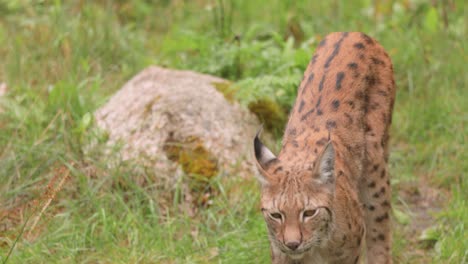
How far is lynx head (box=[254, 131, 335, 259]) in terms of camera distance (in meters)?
4.84

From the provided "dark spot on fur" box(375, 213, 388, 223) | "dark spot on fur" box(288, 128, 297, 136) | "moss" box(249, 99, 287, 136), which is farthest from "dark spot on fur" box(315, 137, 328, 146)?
"moss" box(249, 99, 287, 136)

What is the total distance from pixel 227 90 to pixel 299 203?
3.00 metres

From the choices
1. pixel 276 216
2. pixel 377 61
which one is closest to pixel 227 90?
pixel 377 61

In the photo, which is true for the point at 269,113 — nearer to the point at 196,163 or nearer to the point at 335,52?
the point at 196,163

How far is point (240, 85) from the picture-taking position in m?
7.38

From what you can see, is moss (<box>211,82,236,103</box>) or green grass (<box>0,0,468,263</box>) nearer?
green grass (<box>0,0,468,263</box>)

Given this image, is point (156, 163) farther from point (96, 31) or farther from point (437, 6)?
point (437, 6)

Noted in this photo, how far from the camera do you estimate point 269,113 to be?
770 cm

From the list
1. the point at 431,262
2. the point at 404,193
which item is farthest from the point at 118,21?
the point at 431,262

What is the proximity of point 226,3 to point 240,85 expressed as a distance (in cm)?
318

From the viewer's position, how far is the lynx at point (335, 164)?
4918 mm

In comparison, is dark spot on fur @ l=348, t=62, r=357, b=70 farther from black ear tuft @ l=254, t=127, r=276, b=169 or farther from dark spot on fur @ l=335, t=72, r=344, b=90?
Answer: black ear tuft @ l=254, t=127, r=276, b=169

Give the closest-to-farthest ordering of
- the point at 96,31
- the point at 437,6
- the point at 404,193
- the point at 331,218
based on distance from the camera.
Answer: the point at 331,218 < the point at 404,193 < the point at 96,31 < the point at 437,6

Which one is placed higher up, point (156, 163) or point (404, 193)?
point (156, 163)
